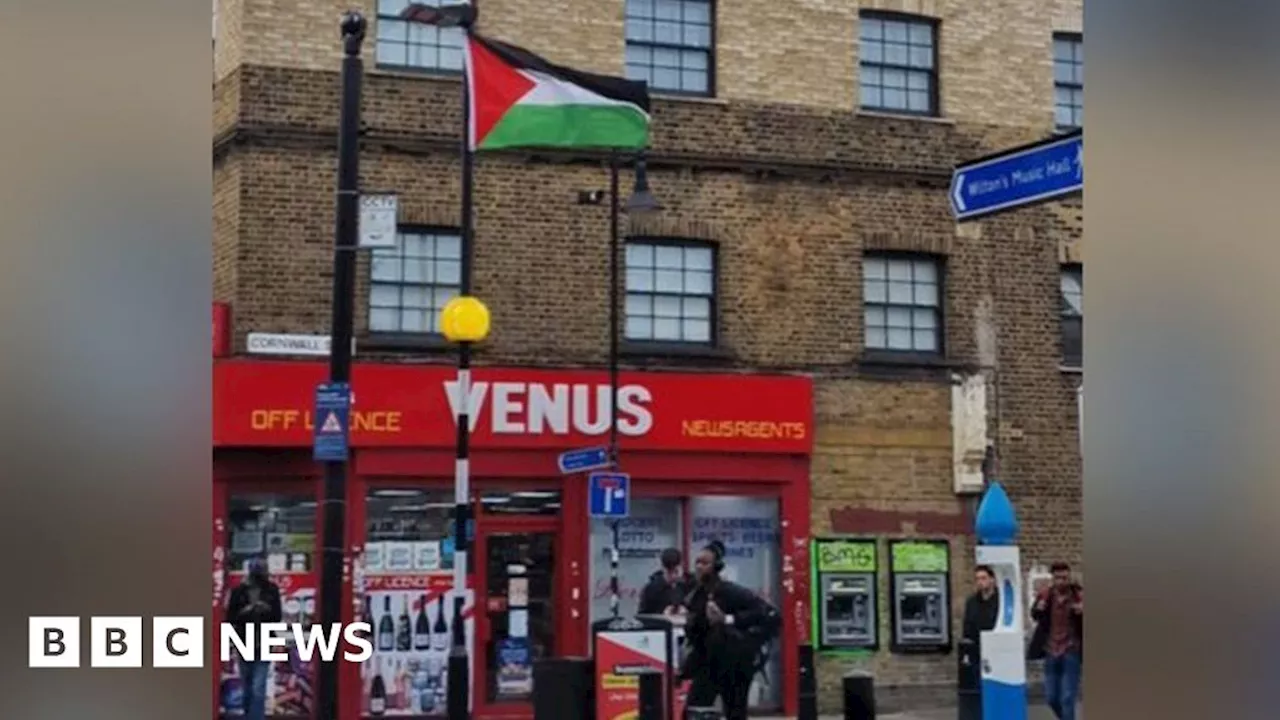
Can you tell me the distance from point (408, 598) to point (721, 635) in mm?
846

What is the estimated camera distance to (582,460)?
4.02 m

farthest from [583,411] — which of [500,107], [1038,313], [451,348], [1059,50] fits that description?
[1059,50]

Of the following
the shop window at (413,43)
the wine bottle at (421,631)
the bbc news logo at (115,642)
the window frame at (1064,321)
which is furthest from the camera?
the window frame at (1064,321)

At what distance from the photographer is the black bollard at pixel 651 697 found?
3.95m

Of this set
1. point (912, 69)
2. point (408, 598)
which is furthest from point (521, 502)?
point (912, 69)

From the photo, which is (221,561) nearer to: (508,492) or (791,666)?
(508,492)

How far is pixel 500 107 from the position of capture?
3.78 m

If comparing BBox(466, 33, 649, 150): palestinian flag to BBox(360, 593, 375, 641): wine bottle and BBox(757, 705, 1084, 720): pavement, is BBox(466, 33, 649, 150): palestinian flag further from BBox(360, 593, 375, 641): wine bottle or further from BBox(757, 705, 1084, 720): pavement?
BBox(757, 705, 1084, 720): pavement

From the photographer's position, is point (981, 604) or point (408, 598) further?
point (981, 604)

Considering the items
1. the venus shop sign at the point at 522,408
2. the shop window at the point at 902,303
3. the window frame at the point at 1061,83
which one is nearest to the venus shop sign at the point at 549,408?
the venus shop sign at the point at 522,408

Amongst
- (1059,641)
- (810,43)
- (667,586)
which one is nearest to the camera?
(1059,641)

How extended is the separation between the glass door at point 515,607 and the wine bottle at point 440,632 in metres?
0.09

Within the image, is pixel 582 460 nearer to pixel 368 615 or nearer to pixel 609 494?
pixel 609 494

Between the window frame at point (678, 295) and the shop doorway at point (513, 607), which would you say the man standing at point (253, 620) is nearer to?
the shop doorway at point (513, 607)
